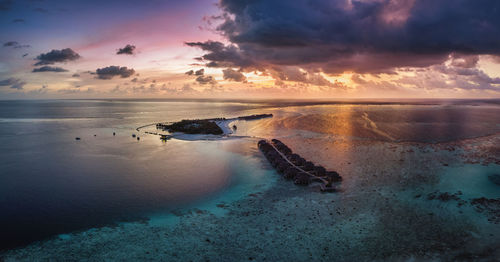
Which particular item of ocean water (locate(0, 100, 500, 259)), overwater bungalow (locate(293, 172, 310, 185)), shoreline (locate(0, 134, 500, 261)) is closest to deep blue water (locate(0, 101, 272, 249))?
ocean water (locate(0, 100, 500, 259))

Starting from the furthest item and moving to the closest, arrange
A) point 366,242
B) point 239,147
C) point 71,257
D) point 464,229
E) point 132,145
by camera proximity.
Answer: point 132,145 < point 239,147 < point 464,229 < point 366,242 < point 71,257

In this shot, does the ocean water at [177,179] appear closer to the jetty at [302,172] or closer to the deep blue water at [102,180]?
the deep blue water at [102,180]

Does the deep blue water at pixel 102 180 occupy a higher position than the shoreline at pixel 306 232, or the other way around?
the deep blue water at pixel 102 180

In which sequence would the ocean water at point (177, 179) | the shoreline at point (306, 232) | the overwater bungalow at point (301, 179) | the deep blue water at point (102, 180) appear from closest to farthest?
the shoreline at point (306, 232) → the deep blue water at point (102, 180) → the ocean water at point (177, 179) → the overwater bungalow at point (301, 179)

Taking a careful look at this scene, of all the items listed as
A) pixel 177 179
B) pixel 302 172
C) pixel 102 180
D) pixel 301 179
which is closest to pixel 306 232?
pixel 301 179

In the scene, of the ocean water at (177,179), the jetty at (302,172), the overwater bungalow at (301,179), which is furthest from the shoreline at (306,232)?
the jetty at (302,172)

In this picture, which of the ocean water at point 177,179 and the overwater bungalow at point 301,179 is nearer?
the ocean water at point 177,179

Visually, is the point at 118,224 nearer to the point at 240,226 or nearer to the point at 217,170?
the point at 240,226

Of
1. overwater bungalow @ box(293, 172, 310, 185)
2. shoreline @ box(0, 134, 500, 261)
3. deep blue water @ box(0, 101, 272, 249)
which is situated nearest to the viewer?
shoreline @ box(0, 134, 500, 261)

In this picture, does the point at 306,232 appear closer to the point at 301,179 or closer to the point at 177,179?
the point at 301,179

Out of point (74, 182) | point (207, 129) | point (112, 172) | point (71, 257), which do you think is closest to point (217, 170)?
point (112, 172)

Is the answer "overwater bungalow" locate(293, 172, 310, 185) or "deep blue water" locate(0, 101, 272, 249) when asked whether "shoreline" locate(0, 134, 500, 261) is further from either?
"deep blue water" locate(0, 101, 272, 249)
